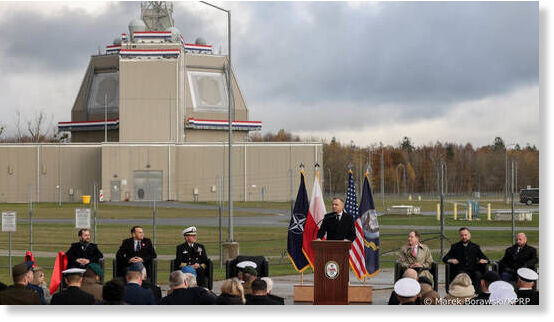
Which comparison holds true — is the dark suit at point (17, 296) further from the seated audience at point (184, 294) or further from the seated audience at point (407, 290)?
the seated audience at point (407, 290)

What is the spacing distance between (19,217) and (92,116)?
3495 cm

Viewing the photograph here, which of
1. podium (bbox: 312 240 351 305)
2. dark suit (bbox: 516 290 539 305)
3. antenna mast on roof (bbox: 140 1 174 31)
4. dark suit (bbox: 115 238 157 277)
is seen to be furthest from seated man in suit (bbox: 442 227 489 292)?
antenna mast on roof (bbox: 140 1 174 31)

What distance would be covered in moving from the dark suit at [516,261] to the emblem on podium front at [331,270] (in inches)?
134

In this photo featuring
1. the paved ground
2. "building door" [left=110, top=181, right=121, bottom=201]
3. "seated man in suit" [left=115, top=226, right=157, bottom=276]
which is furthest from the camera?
"building door" [left=110, top=181, right=121, bottom=201]

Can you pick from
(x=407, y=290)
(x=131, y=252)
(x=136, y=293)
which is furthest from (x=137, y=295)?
Result: (x=131, y=252)

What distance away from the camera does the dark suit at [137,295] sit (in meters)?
12.9

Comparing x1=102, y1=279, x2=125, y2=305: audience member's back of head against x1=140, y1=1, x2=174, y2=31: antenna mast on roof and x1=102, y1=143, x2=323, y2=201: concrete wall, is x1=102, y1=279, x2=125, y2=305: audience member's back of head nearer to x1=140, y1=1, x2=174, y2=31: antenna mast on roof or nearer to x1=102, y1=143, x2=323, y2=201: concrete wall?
x1=102, y1=143, x2=323, y2=201: concrete wall

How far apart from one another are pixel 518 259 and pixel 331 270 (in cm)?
390

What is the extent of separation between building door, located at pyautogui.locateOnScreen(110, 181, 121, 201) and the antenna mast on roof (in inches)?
873

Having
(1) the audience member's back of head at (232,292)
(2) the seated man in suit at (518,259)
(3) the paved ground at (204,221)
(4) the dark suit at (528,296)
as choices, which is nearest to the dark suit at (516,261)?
(2) the seated man in suit at (518,259)

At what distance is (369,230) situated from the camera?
68.6 ft

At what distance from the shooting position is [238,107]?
94.9 metres

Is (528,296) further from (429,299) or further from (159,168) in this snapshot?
(159,168)

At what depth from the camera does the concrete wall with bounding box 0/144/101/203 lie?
85.3 metres
